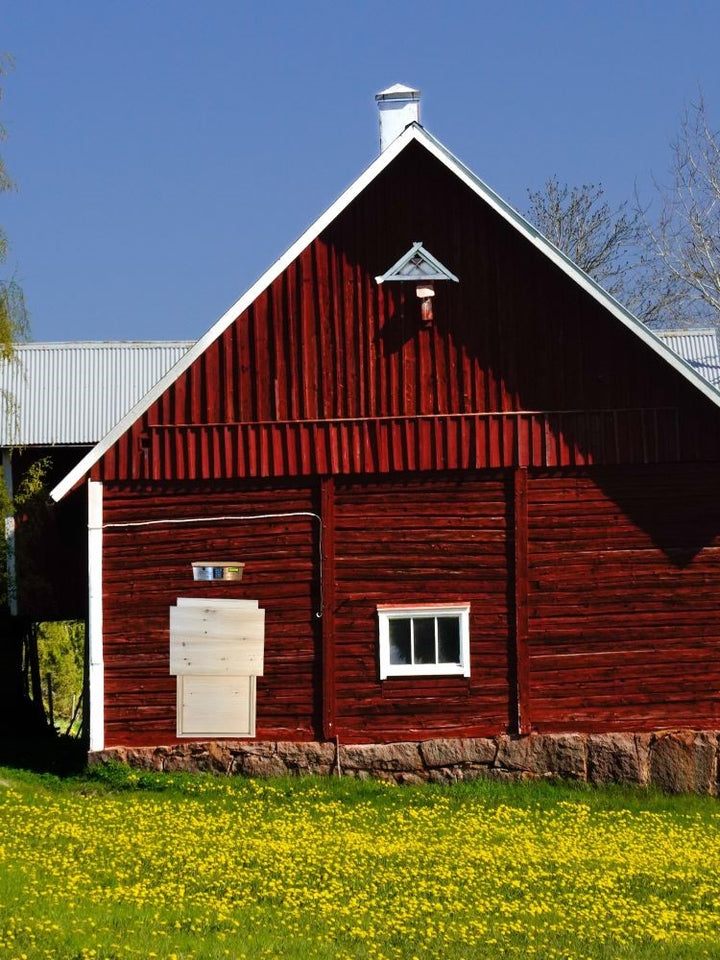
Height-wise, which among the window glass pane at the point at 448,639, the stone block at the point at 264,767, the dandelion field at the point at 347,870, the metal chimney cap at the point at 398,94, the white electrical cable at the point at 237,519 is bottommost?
the dandelion field at the point at 347,870

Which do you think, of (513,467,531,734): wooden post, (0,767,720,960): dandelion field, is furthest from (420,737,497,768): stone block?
(513,467,531,734): wooden post

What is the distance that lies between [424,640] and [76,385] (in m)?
16.8

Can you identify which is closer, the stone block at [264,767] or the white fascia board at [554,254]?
the white fascia board at [554,254]

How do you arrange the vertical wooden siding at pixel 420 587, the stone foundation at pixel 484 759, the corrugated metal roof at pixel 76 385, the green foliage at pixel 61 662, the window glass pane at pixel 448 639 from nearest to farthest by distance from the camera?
the stone foundation at pixel 484 759 < the vertical wooden siding at pixel 420 587 < the window glass pane at pixel 448 639 < the corrugated metal roof at pixel 76 385 < the green foliage at pixel 61 662

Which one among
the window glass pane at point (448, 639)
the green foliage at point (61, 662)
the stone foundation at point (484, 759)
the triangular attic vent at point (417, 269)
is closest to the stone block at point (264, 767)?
the stone foundation at point (484, 759)

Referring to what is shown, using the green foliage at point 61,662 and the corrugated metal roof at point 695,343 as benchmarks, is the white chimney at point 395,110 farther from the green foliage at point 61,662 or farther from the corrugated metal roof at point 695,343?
the green foliage at point 61,662

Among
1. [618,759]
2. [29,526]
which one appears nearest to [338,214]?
[618,759]

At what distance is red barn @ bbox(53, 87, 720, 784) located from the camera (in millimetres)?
21531

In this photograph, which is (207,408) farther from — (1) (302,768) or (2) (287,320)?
(1) (302,768)

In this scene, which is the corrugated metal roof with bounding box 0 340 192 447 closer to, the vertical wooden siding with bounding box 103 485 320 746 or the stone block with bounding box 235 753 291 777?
the vertical wooden siding with bounding box 103 485 320 746

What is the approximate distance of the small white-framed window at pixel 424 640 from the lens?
70.5 feet

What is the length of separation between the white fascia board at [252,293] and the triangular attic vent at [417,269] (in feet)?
3.88

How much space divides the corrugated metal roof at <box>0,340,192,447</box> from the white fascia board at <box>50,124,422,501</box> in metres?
10.5

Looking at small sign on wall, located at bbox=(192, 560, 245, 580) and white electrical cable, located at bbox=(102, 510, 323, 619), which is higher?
white electrical cable, located at bbox=(102, 510, 323, 619)
